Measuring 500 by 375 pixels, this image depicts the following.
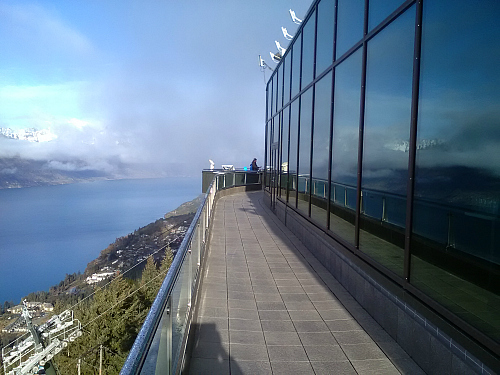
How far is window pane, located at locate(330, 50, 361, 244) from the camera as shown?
675cm

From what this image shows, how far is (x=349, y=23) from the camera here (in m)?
7.23

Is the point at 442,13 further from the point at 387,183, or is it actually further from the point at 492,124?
the point at 387,183

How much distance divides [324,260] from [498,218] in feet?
17.6

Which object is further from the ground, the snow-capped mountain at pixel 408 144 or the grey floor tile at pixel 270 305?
the snow-capped mountain at pixel 408 144

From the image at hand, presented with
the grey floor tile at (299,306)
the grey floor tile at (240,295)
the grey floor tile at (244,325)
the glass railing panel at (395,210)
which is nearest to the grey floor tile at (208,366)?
the grey floor tile at (244,325)

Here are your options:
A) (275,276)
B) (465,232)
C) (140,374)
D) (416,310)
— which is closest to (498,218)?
(465,232)

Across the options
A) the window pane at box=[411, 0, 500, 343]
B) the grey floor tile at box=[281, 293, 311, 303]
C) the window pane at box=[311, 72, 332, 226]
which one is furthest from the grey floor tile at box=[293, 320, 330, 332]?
the window pane at box=[311, 72, 332, 226]

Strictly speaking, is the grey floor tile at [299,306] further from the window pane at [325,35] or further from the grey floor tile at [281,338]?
the window pane at [325,35]

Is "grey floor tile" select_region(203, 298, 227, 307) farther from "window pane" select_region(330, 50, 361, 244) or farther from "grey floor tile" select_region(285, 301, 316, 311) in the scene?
"window pane" select_region(330, 50, 361, 244)

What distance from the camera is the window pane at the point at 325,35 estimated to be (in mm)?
8469

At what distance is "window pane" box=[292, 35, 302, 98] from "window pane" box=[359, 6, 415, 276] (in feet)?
20.7

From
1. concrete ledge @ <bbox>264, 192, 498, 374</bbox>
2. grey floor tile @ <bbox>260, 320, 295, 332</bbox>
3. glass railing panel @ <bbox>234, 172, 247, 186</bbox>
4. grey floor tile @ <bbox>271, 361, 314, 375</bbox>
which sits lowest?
grey floor tile @ <bbox>260, 320, 295, 332</bbox>

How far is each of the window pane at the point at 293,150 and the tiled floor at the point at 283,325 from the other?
11.7ft

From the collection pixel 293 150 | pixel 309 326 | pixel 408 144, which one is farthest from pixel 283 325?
pixel 293 150
